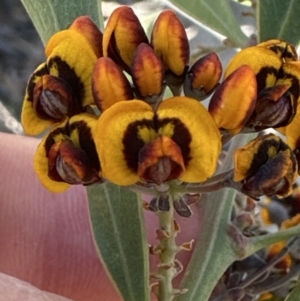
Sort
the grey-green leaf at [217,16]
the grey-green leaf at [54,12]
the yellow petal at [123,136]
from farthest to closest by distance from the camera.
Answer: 1. the grey-green leaf at [217,16]
2. the grey-green leaf at [54,12]
3. the yellow petal at [123,136]

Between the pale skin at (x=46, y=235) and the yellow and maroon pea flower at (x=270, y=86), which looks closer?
the yellow and maroon pea flower at (x=270, y=86)

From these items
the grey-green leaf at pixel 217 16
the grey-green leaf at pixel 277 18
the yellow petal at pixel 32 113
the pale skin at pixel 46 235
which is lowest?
the pale skin at pixel 46 235

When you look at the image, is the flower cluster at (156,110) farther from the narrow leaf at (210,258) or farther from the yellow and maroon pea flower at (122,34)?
the narrow leaf at (210,258)

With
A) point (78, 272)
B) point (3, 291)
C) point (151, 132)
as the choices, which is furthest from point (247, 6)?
point (151, 132)

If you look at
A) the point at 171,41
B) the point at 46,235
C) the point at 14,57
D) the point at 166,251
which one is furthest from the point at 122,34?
the point at 14,57

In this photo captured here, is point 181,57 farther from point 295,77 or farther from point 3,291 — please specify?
point 3,291

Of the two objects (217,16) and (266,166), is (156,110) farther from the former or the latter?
(217,16)

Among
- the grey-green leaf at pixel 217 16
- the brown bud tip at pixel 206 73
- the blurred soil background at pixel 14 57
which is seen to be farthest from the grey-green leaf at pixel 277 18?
the blurred soil background at pixel 14 57
